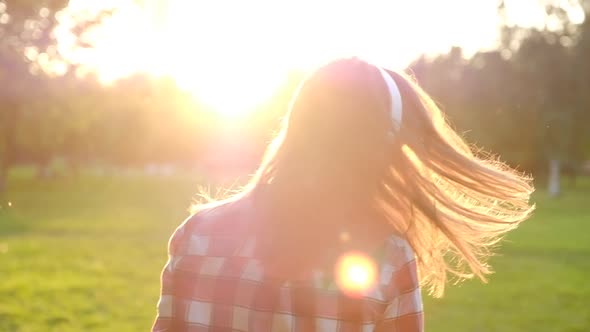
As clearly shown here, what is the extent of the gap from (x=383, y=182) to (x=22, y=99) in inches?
936

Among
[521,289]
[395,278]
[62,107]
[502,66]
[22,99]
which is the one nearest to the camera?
[395,278]

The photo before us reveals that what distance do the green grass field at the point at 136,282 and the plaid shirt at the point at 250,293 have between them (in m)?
3.35

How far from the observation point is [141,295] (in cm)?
1102

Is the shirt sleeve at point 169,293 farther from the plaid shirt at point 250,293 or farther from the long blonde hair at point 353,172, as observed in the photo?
the long blonde hair at point 353,172

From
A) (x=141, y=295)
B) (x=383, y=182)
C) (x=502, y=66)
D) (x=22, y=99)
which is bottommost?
(x=141, y=295)

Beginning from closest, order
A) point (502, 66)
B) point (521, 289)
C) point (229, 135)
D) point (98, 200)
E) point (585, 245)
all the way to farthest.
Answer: point (521, 289)
point (585, 245)
point (98, 200)
point (502, 66)
point (229, 135)

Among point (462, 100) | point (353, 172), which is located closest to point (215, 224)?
point (353, 172)

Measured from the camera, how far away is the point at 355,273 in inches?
73.2

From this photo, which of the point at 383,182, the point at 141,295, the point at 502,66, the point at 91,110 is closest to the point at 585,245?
the point at 141,295

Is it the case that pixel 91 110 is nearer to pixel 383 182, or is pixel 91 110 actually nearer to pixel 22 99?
pixel 22 99

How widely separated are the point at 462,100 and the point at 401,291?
44295 mm

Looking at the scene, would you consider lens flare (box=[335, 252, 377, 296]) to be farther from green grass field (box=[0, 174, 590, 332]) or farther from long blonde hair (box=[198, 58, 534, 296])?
green grass field (box=[0, 174, 590, 332])

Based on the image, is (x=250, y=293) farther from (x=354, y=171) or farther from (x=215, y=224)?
(x=354, y=171)

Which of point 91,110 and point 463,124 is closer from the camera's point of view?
point 91,110
